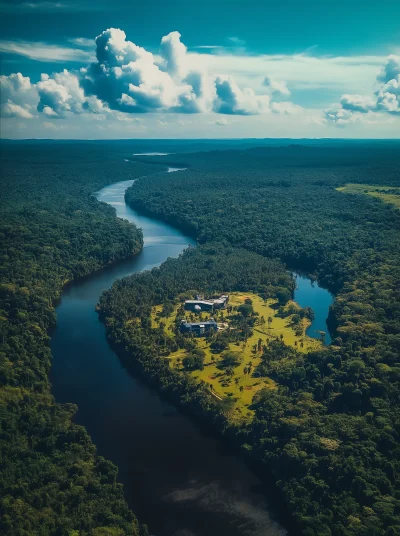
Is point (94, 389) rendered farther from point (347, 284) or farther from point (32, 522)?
point (347, 284)

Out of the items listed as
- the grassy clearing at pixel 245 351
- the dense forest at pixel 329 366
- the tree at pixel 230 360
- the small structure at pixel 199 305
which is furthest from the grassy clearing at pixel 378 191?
the tree at pixel 230 360

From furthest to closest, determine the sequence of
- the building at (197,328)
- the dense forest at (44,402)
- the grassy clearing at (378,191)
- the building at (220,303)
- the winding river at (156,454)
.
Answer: the grassy clearing at (378,191)
the building at (220,303)
the building at (197,328)
the winding river at (156,454)
the dense forest at (44,402)

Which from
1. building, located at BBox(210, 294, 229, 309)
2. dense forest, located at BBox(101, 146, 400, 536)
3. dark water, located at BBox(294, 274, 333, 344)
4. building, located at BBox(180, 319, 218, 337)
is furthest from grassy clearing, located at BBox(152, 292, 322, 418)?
dark water, located at BBox(294, 274, 333, 344)

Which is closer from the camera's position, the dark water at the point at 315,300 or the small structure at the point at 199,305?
the dark water at the point at 315,300

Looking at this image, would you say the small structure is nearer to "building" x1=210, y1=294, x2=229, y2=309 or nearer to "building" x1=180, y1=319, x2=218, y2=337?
"building" x1=210, y1=294, x2=229, y2=309

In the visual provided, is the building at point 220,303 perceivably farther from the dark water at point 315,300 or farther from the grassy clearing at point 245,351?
the dark water at point 315,300

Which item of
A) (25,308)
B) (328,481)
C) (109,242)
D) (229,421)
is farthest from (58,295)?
(328,481)
